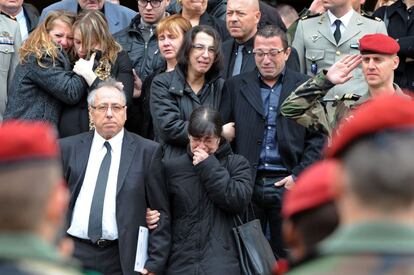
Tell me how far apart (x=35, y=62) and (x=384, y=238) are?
22.4 ft

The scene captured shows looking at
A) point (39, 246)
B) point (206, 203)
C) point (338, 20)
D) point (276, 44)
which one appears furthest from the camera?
point (338, 20)

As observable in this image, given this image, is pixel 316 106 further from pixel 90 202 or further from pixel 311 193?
pixel 311 193

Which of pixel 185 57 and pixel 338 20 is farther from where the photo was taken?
pixel 338 20

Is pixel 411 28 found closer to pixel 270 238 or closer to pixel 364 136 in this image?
pixel 270 238

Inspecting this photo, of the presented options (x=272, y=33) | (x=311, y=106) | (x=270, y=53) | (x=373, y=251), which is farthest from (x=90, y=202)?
(x=373, y=251)

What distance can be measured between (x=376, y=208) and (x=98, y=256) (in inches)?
213

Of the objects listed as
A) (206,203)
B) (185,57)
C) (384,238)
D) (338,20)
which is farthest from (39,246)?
(338,20)

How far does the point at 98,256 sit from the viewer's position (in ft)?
26.9

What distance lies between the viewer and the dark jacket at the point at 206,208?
8344mm

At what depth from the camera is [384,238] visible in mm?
2967

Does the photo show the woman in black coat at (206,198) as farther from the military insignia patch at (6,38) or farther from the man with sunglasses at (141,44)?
the military insignia patch at (6,38)

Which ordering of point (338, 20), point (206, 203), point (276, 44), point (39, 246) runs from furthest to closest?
1. point (338, 20)
2. point (276, 44)
3. point (206, 203)
4. point (39, 246)

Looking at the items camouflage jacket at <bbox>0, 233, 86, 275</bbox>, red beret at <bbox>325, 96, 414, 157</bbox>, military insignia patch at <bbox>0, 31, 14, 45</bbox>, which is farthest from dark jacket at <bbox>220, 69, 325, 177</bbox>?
camouflage jacket at <bbox>0, 233, 86, 275</bbox>

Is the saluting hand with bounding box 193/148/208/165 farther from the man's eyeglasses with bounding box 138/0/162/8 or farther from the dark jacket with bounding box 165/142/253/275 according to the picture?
the man's eyeglasses with bounding box 138/0/162/8
